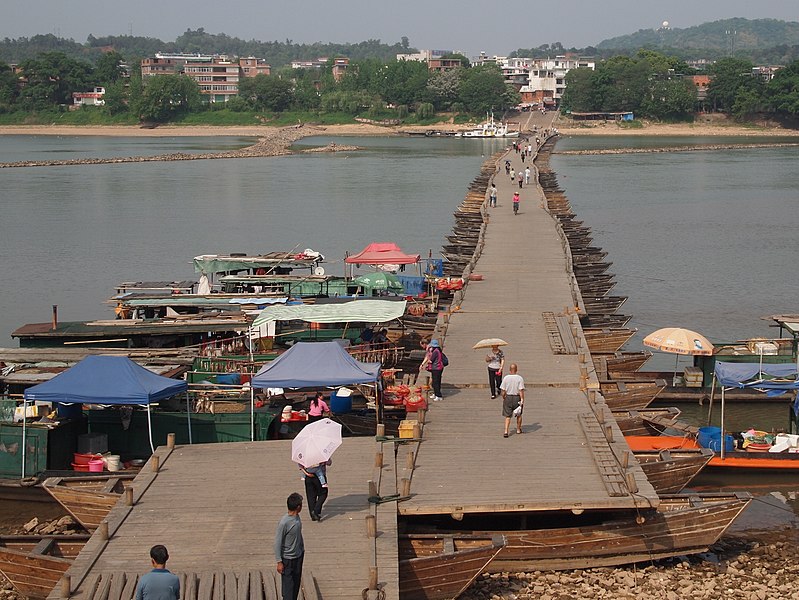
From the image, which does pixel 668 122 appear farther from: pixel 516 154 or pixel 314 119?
pixel 516 154

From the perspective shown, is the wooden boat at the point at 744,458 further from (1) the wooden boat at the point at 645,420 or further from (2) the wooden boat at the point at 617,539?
(2) the wooden boat at the point at 617,539

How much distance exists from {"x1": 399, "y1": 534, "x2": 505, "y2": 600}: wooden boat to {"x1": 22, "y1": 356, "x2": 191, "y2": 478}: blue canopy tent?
21.5 feet

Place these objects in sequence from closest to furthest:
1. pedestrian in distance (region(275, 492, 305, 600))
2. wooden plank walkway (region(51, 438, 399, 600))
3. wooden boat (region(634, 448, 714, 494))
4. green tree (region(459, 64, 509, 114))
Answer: pedestrian in distance (region(275, 492, 305, 600)), wooden plank walkway (region(51, 438, 399, 600)), wooden boat (region(634, 448, 714, 494)), green tree (region(459, 64, 509, 114))

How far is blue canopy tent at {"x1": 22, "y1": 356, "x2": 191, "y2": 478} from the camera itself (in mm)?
19891

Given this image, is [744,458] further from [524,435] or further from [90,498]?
[90,498]

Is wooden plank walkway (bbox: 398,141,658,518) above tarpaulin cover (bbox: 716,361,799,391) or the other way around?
above

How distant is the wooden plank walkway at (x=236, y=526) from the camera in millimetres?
14000

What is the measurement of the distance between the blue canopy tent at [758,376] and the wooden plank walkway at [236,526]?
8.54 metres

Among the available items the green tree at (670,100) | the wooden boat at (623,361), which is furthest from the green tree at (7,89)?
the wooden boat at (623,361)

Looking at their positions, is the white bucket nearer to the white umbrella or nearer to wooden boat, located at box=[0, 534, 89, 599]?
wooden boat, located at box=[0, 534, 89, 599]

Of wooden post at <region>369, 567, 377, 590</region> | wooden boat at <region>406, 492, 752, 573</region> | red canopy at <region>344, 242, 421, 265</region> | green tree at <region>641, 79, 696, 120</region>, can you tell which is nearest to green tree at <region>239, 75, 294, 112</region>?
green tree at <region>641, 79, 696, 120</region>

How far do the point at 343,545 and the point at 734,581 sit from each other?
639cm

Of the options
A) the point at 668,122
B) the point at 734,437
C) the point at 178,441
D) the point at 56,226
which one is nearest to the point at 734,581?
the point at 734,437

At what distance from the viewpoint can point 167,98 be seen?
18250 centimetres
